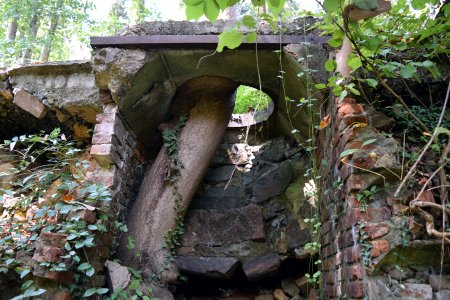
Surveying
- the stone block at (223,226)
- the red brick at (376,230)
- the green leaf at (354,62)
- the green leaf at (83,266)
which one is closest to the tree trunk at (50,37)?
the stone block at (223,226)

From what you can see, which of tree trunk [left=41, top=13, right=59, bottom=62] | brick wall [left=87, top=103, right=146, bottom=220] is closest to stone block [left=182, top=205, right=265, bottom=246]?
brick wall [left=87, top=103, right=146, bottom=220]

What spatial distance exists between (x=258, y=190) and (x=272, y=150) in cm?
52

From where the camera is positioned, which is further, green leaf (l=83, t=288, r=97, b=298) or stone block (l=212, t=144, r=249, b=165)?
stone block (l=212, t=144, r=249, b=165)

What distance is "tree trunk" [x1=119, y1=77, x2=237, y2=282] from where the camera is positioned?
9.73ft

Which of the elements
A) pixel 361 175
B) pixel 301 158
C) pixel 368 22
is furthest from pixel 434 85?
pixel 301 158

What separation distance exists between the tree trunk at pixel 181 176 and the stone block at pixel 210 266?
140 mm

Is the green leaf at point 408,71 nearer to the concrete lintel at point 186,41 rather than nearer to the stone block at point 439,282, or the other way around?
the concrete lintel at point 186,41

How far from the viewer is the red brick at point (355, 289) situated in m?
1.76

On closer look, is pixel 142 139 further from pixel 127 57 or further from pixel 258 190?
pixel 258 190

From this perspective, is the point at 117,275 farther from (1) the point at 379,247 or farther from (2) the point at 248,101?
(2) the point at 248,101

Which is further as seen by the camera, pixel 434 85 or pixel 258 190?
pixel 258 190

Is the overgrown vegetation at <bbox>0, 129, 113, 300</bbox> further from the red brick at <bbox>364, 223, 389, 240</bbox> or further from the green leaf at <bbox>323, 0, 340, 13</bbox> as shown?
the green leaf at <bbox>323, 0, 340, 13</bbox>

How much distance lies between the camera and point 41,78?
11.4 ft

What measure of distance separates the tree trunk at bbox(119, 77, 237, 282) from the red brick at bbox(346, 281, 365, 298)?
159cm
